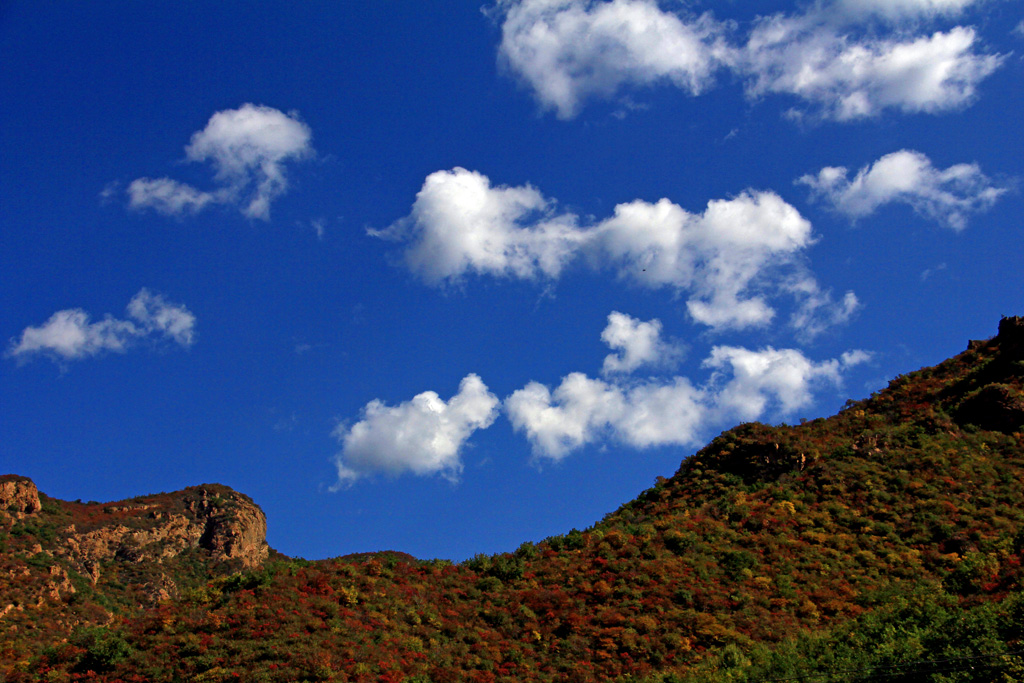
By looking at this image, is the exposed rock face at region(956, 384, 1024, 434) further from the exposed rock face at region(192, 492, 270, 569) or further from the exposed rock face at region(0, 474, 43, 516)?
the exposed rock face at region(192, 492, 270, 569)

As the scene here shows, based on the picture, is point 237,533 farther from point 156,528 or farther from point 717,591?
point 717,591

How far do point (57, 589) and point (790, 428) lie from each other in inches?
2839

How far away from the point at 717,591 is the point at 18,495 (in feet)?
287

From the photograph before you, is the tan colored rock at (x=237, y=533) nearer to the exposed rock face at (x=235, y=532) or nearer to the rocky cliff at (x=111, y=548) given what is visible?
the exposed rock face at (x=235, y=532)

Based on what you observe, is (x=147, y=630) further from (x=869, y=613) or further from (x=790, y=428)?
(x=790, y=428)

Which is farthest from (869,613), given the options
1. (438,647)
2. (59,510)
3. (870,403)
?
(59,510)

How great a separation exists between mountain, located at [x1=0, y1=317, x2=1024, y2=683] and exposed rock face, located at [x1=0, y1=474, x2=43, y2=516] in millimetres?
31409

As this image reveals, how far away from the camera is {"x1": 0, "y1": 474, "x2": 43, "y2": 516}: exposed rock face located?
77500mm

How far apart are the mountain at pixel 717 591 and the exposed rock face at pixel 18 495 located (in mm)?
31409

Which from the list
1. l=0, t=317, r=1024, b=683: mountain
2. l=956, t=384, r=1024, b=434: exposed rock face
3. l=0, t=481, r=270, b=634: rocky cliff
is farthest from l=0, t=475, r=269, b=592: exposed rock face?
l=956, t=384, r=1024, b=434: exposed rock face

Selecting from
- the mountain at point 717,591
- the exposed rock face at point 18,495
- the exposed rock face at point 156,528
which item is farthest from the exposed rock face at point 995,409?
the exposed rock face at point 18,495

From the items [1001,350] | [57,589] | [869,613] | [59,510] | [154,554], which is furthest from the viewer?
[154,554]

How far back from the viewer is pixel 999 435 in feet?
139

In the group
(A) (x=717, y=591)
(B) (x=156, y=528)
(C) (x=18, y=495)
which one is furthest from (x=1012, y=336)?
(B) (x=156, y=528)
